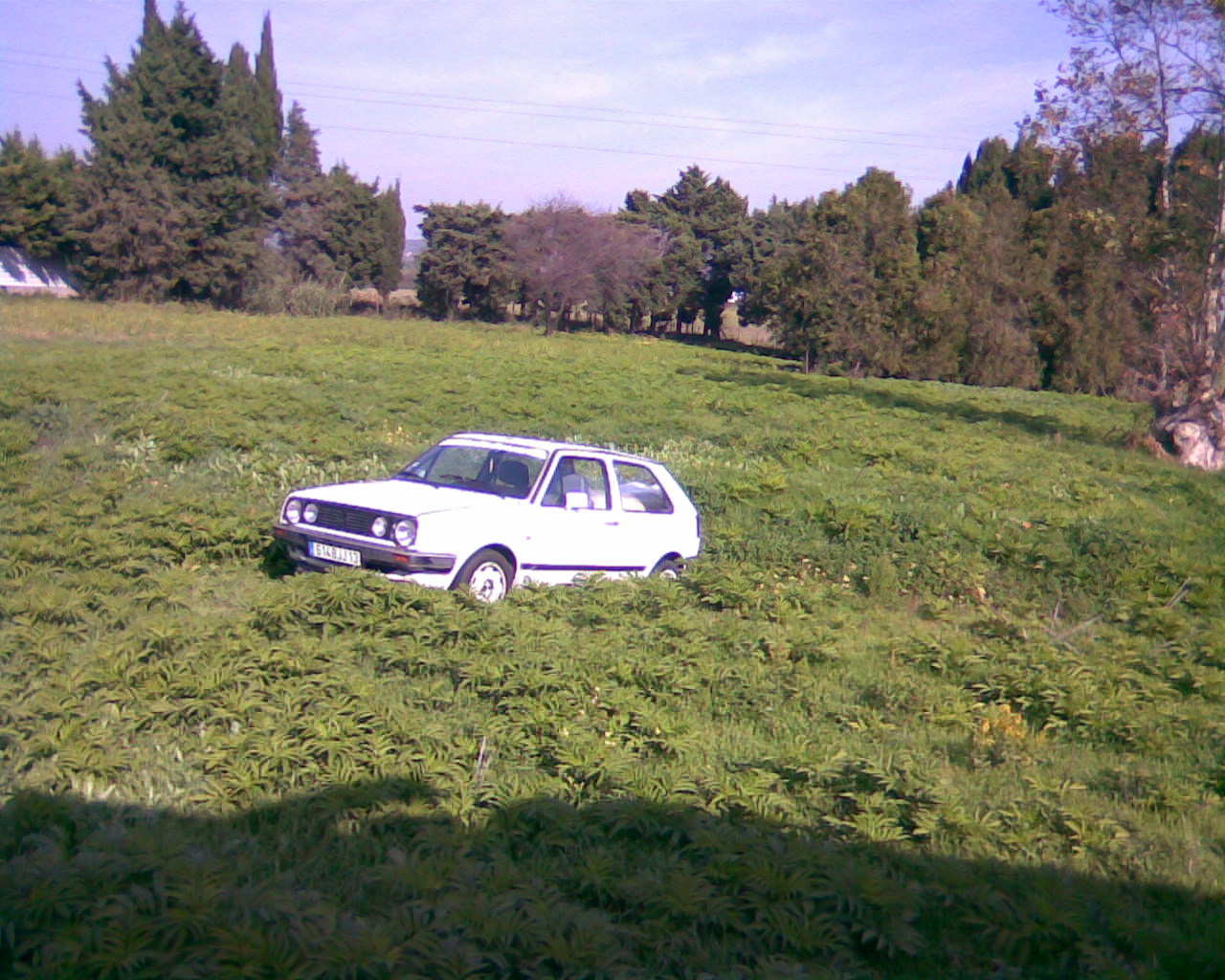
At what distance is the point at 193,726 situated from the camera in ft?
18.0

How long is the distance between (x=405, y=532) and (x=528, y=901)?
15.4 ft

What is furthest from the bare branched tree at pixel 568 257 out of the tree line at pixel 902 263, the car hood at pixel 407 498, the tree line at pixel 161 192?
the car hood at pixel 407 498

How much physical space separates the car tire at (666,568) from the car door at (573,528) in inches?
20.5

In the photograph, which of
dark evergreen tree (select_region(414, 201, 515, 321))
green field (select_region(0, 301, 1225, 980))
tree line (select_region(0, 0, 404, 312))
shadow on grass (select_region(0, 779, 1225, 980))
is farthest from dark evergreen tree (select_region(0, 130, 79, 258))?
shadow on grass (select_region(0, 779, 1225, 980))

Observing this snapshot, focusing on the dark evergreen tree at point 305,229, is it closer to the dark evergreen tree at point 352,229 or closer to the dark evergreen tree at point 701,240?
the dark evergreen tree at point 352,229

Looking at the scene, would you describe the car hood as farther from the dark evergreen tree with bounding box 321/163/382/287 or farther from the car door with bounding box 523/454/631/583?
the dark evergreen tree with bounding box 321/163/382/287

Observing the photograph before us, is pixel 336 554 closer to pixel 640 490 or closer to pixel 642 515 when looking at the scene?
pixel 642 515

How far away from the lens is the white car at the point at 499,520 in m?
8.24

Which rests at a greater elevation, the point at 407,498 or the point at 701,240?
the point at 701,240

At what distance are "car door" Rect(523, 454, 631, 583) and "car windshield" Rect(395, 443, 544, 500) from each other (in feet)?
0.72

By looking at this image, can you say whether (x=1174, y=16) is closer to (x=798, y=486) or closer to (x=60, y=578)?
(x=798, y=486)

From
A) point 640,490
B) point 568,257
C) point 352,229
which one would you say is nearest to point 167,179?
point 352,229

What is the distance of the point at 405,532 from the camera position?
26.7ft

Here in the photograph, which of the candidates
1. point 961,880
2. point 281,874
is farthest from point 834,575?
point 281,874
